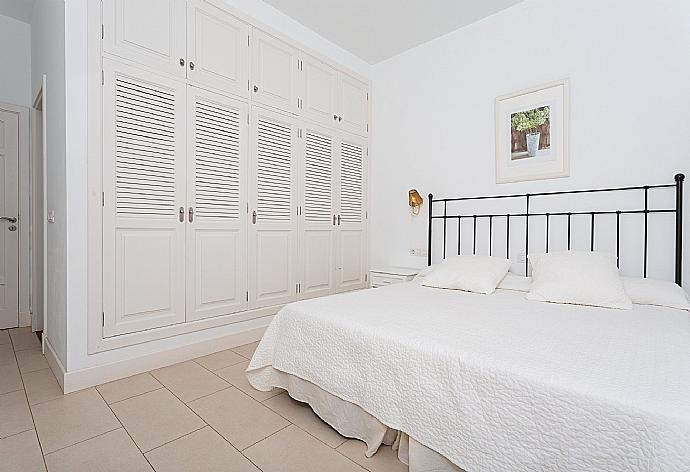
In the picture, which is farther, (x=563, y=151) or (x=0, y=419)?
(x=563, y=151)

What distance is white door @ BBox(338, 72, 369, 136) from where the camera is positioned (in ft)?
12.6

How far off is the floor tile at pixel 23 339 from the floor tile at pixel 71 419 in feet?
4.13

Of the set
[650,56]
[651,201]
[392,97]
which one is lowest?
[651,201]

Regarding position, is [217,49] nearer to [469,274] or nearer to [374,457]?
[469,274]

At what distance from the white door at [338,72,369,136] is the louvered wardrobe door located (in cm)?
175

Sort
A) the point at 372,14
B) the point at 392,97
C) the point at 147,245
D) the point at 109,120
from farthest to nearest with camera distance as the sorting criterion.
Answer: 1. the point at 392,97
2. the point at 372,14
3. the point at 147,245
4. the point at 109,120

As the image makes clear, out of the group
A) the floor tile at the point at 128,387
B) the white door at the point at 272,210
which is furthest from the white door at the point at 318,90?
the floor tile at the point at 128,387

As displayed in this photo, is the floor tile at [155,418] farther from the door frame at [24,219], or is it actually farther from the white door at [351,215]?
the door frame at [24,219]

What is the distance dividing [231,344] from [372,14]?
312 cm

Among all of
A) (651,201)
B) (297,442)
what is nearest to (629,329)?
(651,201)

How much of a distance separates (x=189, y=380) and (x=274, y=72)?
8.38ft

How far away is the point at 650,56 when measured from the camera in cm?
243

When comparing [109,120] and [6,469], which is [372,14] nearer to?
[109,120]

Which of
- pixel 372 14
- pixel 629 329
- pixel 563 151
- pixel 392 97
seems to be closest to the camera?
pixel 629 329
